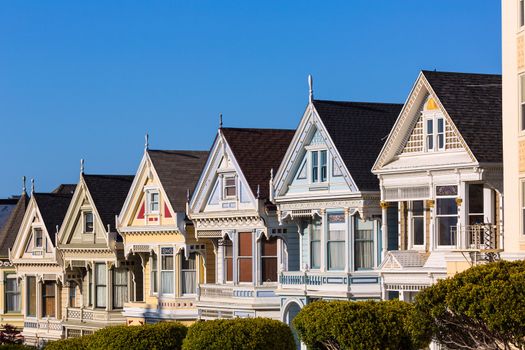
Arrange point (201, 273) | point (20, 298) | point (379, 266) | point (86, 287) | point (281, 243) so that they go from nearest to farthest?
point (379, 266)
point (281, 243)
point (201, 273)
point (86, 287)
point (20, 298)

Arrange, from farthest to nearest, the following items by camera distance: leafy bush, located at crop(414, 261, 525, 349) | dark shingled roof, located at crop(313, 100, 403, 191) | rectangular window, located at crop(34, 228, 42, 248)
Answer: rectangular window, located at crop(34, 228, 42, 248), dark shingled roof, located at crop(313, 100, 403, 191), leafy bush, located at crop(414, 261, 525, 349)

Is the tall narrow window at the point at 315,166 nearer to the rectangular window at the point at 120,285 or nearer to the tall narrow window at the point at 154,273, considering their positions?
the tall narrow window at the point at 154,273

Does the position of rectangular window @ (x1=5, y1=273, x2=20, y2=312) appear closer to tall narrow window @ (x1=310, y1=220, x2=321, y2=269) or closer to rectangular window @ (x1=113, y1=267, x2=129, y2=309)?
rectangular window @ (x1=113, y1=267, x2=129, y2=309)

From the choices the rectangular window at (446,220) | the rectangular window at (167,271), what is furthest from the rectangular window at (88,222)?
the rectangular window at (446,220)

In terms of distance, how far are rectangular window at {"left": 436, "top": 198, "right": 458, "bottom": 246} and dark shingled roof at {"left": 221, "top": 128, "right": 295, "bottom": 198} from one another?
33.9ft

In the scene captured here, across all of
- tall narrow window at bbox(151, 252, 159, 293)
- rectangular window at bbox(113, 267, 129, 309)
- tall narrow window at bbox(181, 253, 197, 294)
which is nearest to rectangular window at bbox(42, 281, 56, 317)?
rectangular window at bbox(113, 267, 129, 309)

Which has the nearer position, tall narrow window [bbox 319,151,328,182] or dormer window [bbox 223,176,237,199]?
tall narrow window [bbox 319,151,328,182]

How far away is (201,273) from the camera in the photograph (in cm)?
6038

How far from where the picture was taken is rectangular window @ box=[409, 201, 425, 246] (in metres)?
47.3

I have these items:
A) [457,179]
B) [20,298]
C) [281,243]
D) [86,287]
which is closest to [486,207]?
[457,179]

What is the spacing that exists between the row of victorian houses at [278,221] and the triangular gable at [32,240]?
0.09 m

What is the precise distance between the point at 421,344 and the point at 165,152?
26.4m

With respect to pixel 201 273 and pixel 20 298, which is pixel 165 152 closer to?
pixel 201 273

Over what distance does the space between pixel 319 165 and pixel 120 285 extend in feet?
57.7
